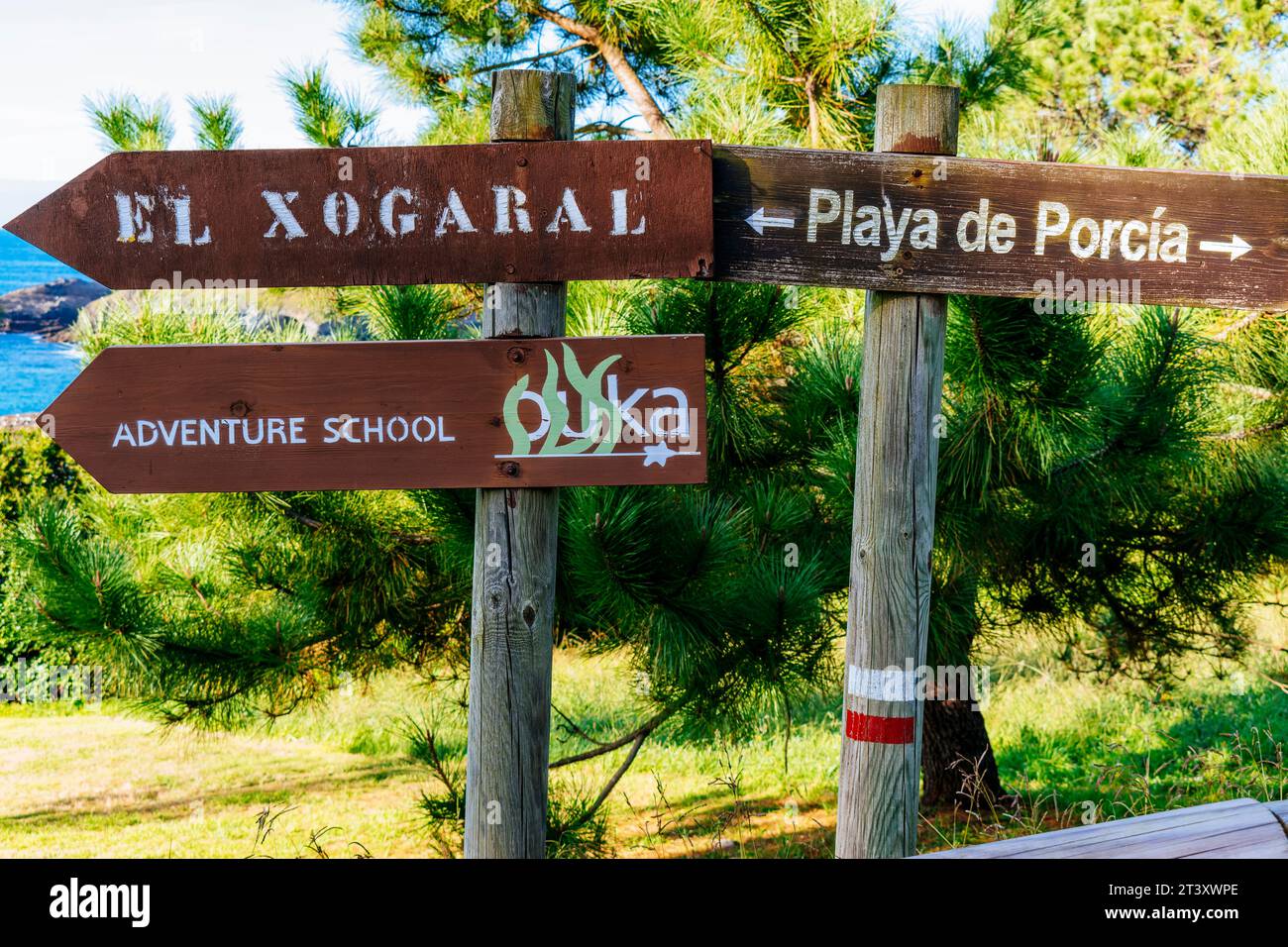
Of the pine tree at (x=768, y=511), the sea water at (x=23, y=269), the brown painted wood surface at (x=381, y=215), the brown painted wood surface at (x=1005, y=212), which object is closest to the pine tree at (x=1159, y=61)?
the pine tree at (x=768, y=511)

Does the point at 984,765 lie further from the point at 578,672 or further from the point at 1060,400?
the point at 578,672

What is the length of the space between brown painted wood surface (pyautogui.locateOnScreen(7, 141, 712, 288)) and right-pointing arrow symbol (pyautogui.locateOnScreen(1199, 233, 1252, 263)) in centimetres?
99

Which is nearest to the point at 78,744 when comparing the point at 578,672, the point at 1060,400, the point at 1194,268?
the point at 578,672

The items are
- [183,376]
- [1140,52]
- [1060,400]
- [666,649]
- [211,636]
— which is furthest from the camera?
[1140,52]

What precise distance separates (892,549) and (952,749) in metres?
2.93

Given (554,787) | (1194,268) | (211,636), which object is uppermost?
(1194,268)

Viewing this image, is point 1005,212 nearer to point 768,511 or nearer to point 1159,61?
point 768,511

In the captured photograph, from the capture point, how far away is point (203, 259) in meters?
2.04

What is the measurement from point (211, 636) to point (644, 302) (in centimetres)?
177

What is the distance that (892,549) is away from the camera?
2.18m

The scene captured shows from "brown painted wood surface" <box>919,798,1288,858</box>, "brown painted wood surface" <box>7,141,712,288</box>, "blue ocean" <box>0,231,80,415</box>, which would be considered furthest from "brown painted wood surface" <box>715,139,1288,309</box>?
"blue ocean" <box>0,231,80,415</box>

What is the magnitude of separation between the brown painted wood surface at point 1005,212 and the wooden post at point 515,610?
373mm

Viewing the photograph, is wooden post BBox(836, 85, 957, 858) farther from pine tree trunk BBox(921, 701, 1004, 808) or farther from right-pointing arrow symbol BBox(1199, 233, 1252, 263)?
pine tree trunk BBox(921, 701, 1004, 808)

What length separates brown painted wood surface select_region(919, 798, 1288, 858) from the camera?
177cm
